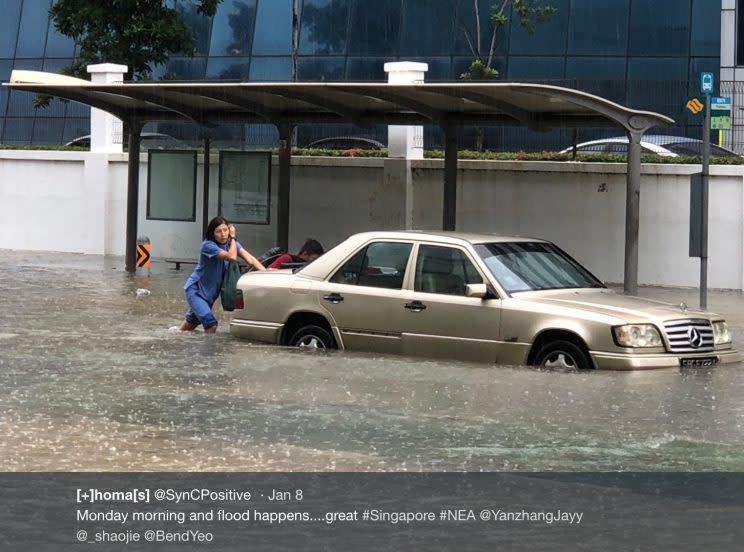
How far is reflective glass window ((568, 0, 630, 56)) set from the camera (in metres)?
37.9

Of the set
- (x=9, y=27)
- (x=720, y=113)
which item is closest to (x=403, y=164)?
(x=720, y=113)

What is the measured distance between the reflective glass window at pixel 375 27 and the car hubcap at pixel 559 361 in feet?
91.1

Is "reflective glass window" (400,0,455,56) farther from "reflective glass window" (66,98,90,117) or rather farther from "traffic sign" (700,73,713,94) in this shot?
"traffic sign" (700,73,713,94)

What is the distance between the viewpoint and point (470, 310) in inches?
523

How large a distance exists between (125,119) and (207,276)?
989 cm

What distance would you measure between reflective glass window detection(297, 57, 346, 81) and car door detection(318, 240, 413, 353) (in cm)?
2675

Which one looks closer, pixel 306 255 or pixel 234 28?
pixel 306 255

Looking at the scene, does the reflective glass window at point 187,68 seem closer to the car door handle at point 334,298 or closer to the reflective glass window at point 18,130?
the reflective glass window at point 18,130

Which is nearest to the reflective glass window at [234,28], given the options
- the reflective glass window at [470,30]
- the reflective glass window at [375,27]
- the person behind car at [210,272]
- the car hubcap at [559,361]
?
the reflective glass window at [375,27]

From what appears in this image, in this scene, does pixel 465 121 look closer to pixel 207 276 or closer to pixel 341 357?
pixel 207 276

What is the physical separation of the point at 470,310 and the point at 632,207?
228 inches

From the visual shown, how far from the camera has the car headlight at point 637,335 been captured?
12508mm

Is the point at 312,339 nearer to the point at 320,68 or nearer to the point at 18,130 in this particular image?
the point at 320,68

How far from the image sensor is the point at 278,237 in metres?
24.4
